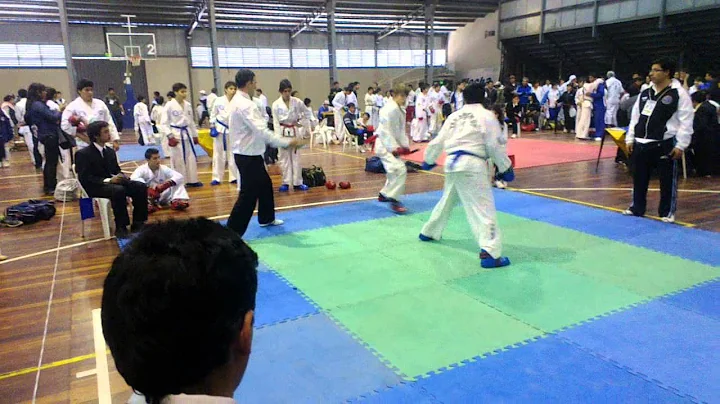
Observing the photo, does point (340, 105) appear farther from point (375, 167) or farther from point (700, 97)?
point (700, 97)

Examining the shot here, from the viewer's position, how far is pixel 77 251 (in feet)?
17.1

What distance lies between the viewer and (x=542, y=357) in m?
2.90

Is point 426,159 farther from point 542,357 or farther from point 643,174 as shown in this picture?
point 643,174

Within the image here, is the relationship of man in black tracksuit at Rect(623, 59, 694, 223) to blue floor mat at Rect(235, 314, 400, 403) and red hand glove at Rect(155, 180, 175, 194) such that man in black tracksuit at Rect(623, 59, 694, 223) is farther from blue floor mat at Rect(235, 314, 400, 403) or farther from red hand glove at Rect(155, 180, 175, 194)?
red hand glove at Rect(155, 180, 175, 194)

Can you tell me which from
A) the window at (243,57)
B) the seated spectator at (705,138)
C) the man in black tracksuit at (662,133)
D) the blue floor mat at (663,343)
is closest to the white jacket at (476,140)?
the blue floor mat at (663,343)

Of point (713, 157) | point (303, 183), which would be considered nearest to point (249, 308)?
point (303, 183)

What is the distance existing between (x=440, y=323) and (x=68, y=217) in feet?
18.5

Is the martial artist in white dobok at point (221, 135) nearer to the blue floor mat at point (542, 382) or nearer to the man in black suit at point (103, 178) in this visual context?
the man in black suit at point (103, 178)

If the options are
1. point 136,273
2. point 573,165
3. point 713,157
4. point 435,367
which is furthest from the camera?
point 573,165

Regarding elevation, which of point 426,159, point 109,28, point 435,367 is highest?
point 109,28

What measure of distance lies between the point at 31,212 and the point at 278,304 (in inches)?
182

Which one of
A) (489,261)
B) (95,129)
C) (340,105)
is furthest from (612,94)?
(95,129)

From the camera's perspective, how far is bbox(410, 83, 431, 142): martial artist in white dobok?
1477 centimetres

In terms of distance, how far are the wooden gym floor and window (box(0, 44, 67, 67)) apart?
Answer: 11.9m
